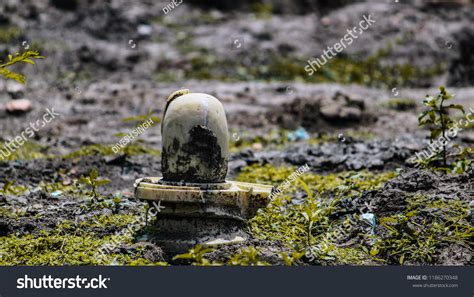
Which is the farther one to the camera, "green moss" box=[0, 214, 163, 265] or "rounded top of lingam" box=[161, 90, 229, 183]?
"rounded top of lingam" box=[161, 90, 229, 183]

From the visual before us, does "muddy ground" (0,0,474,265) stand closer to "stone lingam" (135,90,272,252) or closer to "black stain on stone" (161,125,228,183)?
"stone lingam" (135,90,272,252)

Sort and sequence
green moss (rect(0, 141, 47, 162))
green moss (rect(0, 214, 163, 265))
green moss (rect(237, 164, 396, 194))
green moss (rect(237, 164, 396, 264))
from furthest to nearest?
green moss (rect(0, 141, 47, 162)), green moss (rect(237, 164, 396, 194)), green moss (rect(237, 164, 396, 264)), green moss (rect(0, 214, 163, 265))

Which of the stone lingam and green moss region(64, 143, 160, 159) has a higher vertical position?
green moss region(64, 143, 160, 159)

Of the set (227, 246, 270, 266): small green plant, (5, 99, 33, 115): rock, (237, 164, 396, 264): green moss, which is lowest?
(227, 246, 270, 266): small green plant

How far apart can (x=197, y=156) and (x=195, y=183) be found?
202 mm

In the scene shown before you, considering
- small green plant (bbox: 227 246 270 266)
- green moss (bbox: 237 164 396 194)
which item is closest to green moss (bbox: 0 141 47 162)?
green moss (bbox: 237 164 396 194)

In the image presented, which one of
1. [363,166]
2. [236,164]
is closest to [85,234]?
[236,164]

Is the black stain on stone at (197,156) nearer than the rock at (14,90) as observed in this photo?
Yes

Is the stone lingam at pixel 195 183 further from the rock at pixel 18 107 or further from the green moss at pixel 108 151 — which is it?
the rock at pixel 18 107

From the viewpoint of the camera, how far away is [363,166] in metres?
7.93

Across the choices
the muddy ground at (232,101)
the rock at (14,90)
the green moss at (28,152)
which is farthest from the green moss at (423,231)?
the rock at (14,90)

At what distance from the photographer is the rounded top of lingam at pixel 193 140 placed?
4965 mm

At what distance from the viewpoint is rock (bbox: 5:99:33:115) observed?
11.3m

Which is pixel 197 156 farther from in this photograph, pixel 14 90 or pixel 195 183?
pixel 14 90
